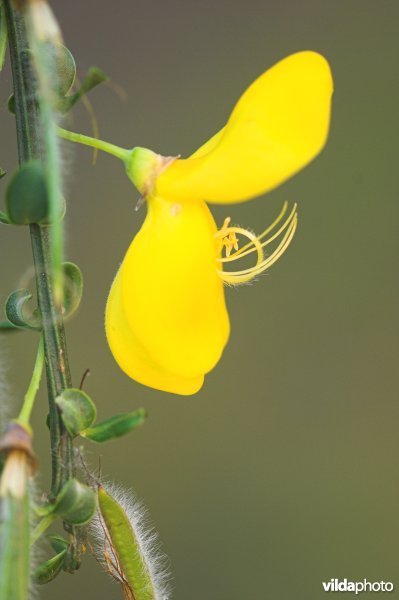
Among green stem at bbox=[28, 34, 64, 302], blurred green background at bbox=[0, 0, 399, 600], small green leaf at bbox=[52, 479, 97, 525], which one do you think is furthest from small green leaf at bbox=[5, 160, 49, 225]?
blurred green background at bbox=[0, 0, 399, 600]

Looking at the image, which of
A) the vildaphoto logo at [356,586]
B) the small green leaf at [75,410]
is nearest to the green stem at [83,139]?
the small green leaf at [75,410]

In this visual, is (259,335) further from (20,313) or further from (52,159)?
(52,159)

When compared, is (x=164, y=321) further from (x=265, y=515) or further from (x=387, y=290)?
(x=387, y=290)

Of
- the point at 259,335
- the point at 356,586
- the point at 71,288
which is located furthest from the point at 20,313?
the point at 259,335

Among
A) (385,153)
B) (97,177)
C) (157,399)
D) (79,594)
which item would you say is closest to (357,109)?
(385,153)

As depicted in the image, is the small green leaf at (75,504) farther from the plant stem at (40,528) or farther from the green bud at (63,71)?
the green bud at (63,71)

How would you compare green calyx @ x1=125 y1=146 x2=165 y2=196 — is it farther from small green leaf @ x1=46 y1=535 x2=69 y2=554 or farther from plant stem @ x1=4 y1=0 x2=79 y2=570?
small green leaf @ x1=46 y1=535 x2=69 y2=554
